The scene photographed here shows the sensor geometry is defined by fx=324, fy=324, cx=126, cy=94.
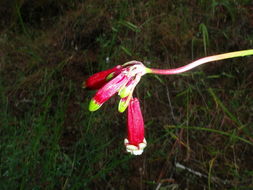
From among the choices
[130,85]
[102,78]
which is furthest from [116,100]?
[130,85]

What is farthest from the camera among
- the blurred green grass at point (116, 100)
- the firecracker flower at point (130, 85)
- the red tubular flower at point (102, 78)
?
the blurred green grass at point (116, 100)

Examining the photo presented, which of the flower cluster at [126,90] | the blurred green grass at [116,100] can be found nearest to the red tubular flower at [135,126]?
the flower cluster at [126,90]

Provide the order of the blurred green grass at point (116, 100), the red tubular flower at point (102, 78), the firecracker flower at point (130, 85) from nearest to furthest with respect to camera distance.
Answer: the firecracker flower at point (130, 85), the red tubular flower at point (102, 78), the blurred green grass at point (116, 100)

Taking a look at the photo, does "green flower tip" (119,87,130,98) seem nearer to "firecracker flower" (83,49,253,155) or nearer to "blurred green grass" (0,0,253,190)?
"firecracker flower" (83,49,253,155)

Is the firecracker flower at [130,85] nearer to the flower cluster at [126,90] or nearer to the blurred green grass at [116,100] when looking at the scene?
the flower cluster at [126,90]

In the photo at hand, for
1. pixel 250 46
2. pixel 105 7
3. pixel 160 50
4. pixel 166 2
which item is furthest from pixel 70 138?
pixel 250 46

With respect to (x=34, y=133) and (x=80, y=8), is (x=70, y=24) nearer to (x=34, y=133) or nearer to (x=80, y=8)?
(x=80, y=8)

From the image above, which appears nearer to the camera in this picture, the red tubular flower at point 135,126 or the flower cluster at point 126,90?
the flower cluster at point 126,90

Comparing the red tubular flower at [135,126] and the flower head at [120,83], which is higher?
the flower head at [120,83]
